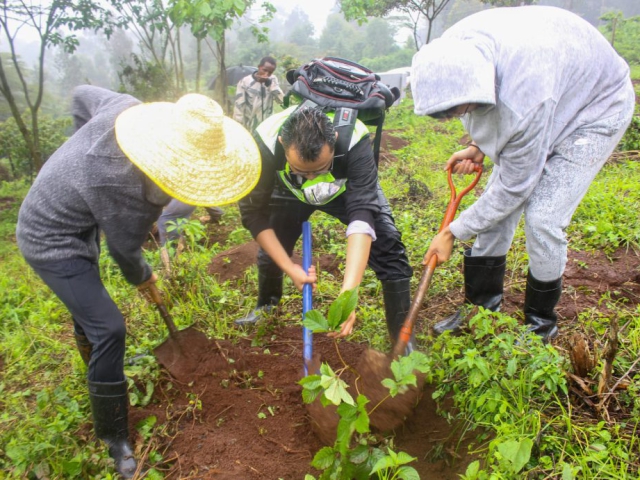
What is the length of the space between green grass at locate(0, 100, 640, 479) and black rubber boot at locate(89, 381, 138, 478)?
0.20ft

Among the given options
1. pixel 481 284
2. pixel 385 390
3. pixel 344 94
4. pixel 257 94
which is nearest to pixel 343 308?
pixel 385 390

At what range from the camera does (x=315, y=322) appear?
1692 millimetres

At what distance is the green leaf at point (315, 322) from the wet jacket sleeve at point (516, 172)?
86 centimetres

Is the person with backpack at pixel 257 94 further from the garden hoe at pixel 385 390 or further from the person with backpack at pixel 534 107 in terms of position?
the garden hoe at pixel 385 390

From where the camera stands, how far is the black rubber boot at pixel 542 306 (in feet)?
7.32

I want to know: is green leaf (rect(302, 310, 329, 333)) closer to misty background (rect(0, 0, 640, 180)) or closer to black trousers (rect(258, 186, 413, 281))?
black trousers (rect(258, 186, 413, 281))

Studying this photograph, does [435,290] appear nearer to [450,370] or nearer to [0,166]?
[450,370]

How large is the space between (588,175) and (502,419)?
110 cm

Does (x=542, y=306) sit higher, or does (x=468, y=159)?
(x=468, y=159)

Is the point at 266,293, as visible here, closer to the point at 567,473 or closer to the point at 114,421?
the point at 114,421

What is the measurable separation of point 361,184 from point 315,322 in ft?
2.65

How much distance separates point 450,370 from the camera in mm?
2150

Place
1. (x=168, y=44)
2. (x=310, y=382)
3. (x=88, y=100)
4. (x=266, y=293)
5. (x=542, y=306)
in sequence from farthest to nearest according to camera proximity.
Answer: (x=168, y=44)
(x=266, y=293)
(x=542, y=306)
(x=88, y=100)
(x=310, y=382)

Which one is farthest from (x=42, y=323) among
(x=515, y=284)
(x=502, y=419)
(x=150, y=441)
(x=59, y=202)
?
(x=515, y=284)
